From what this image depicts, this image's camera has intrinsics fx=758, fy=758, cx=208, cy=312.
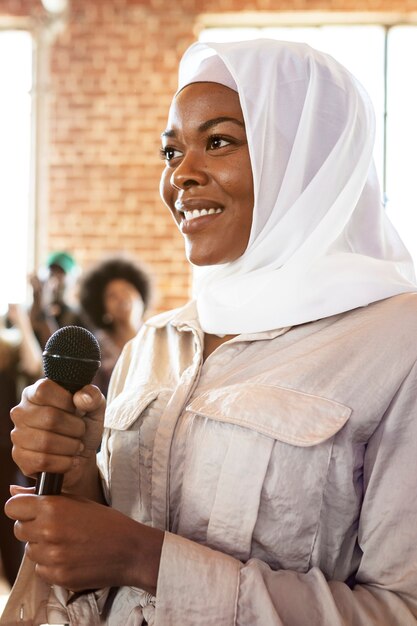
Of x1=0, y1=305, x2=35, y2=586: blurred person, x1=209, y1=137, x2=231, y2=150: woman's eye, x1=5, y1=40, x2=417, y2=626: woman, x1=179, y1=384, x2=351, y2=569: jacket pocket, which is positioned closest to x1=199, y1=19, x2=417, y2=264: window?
x1=0, y1=305, x2=35, y2=586: blurred person

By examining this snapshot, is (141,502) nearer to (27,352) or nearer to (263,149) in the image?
(263,149)

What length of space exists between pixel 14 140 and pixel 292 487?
209 inches

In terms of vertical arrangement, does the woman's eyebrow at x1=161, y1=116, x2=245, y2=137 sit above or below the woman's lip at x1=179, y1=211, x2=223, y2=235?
above

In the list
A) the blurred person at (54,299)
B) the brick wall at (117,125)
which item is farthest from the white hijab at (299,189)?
the brick wall at (117,125)

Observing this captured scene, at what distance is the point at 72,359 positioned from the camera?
1183 millimetres

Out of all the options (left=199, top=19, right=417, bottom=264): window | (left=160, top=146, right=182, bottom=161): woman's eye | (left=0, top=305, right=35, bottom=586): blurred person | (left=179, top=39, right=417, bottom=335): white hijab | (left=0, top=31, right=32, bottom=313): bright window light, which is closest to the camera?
(left=179, top=39, right=417, bottom=335): white hijab

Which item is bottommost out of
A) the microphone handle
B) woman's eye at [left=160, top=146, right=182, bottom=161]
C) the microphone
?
the microphone handle

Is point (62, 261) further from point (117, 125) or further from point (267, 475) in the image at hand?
point (267, 475)

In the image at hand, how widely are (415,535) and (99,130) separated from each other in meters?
5.06

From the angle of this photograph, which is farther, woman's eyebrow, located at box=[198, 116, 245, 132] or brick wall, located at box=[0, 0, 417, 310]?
brick wall, located at box=[0, 0, 417, 310]

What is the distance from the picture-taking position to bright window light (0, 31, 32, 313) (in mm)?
6016

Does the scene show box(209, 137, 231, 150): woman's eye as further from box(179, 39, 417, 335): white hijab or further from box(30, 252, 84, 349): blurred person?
box(30, 252, 84, 349): blurred person

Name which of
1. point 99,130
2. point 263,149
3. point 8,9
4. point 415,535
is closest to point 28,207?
point 99,130

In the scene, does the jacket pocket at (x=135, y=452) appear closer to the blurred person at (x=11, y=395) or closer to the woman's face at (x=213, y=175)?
the woman's face at (x=213, y=175)
